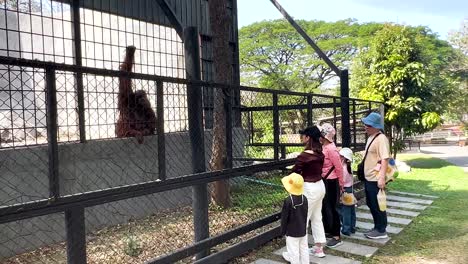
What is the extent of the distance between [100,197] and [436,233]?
500 cm

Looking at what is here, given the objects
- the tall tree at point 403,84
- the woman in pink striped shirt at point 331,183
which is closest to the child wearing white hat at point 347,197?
the woman in pink striped shirt at point 331,183

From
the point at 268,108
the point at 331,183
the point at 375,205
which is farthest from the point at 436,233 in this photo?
the point at 268,108

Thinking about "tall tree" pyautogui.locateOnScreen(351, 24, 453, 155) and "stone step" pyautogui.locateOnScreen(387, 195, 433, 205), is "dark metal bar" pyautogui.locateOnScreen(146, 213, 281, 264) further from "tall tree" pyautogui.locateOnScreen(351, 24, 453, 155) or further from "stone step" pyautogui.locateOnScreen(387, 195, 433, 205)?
"tall tree" pyautogui.locateOnScreen(351, 24, 453, 155)

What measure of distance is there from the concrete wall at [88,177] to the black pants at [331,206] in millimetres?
2898

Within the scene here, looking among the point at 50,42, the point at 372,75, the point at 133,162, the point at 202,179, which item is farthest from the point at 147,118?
the point at 372,75

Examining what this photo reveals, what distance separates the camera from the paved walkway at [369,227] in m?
4.67

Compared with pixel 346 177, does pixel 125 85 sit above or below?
above

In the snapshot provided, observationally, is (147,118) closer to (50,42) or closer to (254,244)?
(50,42)

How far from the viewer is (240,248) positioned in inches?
180

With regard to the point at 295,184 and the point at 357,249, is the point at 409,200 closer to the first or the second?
the point at 357,249

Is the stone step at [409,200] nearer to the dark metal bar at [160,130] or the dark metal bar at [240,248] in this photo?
the dark metal bar at [240,248]

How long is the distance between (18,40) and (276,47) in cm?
2587

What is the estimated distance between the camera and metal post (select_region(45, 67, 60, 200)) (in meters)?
2.66

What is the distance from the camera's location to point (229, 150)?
16.0ft
